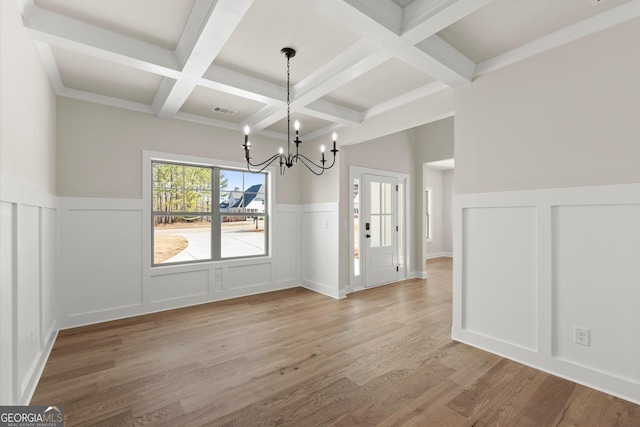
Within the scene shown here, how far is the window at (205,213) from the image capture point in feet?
13.5

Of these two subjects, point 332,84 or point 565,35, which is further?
point 332,84

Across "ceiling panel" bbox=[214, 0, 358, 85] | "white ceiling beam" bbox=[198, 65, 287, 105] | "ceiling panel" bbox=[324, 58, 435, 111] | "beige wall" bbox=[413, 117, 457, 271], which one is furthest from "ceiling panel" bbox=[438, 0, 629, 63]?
"beige wall" bbox=[413, 117, 457, 271]

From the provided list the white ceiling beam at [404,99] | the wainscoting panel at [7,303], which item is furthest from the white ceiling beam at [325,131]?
the wainscoting panel at [7,303]

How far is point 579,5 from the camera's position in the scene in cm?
202

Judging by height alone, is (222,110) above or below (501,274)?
above

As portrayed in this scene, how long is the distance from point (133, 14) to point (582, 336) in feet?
13.5

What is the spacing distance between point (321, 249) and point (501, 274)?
9.03 feet

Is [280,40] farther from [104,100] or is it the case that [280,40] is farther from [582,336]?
[582,336]

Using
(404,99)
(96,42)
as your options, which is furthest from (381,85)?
(96,42)

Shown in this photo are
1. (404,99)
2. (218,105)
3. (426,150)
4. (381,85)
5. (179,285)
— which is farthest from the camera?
(426,150)

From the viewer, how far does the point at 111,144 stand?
361 cm

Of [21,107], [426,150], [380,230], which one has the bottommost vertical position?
[380,230]

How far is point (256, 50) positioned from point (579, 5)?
242cm

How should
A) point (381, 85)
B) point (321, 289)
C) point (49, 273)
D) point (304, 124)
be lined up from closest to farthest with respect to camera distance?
point (49, 273)
point (381, 85)
point (304, 124)
point (321, 289)
